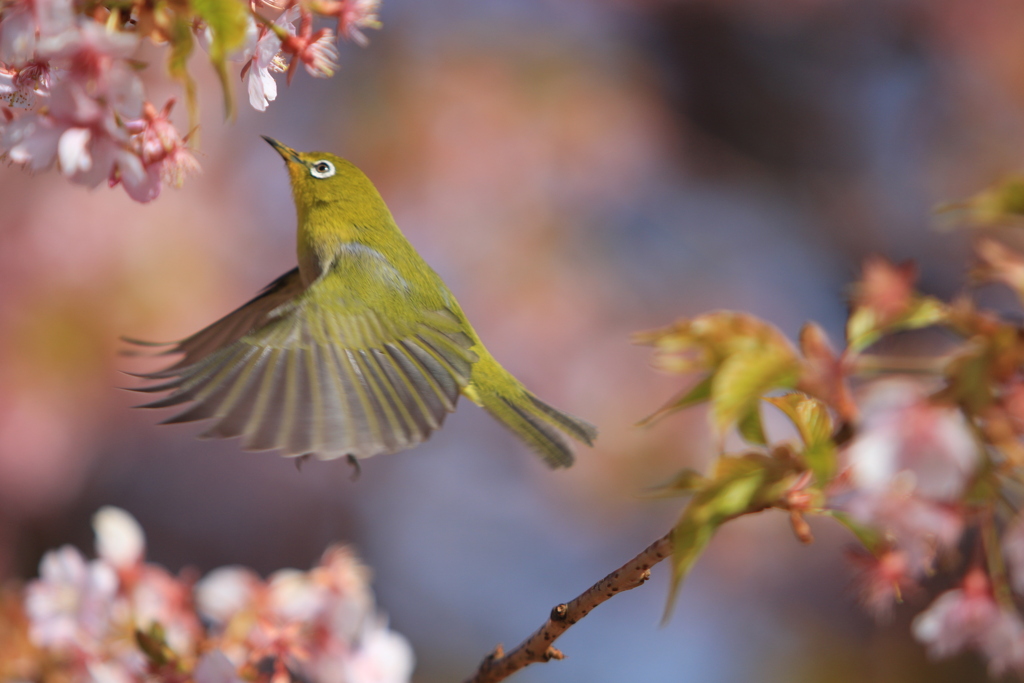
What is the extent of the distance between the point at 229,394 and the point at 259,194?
2.31m

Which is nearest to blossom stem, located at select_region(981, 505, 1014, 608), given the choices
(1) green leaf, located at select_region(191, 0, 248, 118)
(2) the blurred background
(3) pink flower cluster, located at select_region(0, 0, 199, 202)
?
(1) green leaf, located at select_region(191, 0, 248, 118)

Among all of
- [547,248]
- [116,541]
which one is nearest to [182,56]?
[116,541]

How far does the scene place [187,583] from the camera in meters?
1.22

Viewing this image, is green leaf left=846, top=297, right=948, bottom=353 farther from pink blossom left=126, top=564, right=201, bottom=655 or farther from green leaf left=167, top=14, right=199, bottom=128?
pink blossom left=126, top=564, right=201, bottom=655

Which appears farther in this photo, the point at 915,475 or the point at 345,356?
the point at 345,356

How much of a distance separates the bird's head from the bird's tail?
35cm

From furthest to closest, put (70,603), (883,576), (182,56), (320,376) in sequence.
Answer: (320,376)
(70,603)
(883,576)
(182,56)

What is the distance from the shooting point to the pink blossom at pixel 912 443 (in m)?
0.55

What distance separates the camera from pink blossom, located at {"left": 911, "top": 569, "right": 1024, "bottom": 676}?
2.41 ft

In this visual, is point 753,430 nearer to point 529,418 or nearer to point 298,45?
point 298,45

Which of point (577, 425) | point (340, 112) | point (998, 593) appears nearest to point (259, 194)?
point (340, 112)

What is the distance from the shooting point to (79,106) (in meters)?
0.74

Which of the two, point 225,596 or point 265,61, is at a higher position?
point 265,61

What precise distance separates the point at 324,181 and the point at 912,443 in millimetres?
1170
